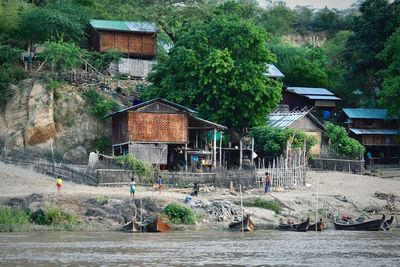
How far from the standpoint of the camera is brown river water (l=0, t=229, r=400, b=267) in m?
26.0

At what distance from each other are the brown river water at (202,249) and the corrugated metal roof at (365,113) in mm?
19895

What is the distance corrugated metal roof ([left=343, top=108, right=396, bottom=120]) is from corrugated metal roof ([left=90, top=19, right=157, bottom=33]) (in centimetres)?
1225

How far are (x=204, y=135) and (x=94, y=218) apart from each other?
14.3 metres

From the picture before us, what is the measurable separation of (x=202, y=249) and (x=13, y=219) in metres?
8.08

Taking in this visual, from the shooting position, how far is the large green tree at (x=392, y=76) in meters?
49.3

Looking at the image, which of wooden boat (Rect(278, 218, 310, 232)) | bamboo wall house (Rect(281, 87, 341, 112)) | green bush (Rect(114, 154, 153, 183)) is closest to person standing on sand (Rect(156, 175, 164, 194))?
green bush (Rect(114, 154, 153, 183))

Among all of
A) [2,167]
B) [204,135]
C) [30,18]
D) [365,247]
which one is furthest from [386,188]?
[30,18]

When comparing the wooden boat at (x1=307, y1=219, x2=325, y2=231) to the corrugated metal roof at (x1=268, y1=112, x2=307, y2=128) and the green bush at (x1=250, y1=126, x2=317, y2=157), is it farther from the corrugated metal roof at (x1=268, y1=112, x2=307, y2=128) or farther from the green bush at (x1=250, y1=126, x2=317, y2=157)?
the corrugated metal roof at (x1=268, y1=112, x2=307, y2=128)

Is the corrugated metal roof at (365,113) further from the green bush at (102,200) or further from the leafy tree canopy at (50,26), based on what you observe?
the green bush at (102,200)

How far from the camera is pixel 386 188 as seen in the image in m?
43.1

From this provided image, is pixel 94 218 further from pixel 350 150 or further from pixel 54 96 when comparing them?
pixel 350 150

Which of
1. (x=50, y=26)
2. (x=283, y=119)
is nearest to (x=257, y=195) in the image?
(x=283, y=119)

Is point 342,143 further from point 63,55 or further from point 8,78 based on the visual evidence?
point 8,78

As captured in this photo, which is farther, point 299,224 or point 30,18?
point 30,18
